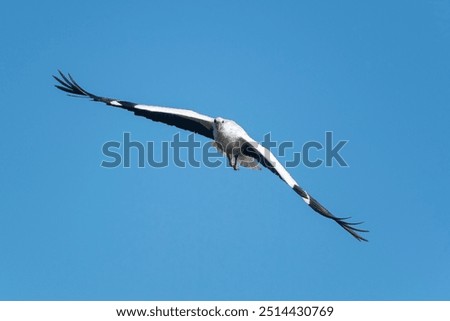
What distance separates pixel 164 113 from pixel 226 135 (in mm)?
2295

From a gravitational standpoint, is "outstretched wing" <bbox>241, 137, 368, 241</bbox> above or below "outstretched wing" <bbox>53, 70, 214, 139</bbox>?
below

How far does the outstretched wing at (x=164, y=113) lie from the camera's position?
22.6 m

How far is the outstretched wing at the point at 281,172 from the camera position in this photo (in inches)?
782

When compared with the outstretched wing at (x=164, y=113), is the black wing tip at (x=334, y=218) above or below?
below

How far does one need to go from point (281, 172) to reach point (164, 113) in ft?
13.7

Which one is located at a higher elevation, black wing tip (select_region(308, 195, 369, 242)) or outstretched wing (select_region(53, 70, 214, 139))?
outstretched wing (select_region(53, 70, 214, 139))

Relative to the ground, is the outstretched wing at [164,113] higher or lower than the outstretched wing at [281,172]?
higher

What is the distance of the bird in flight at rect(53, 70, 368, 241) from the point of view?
798 inches

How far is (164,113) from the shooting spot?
23.1 metres

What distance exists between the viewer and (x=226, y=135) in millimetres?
21641

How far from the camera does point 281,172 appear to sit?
811 inches
